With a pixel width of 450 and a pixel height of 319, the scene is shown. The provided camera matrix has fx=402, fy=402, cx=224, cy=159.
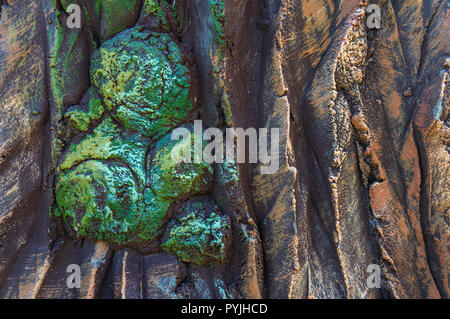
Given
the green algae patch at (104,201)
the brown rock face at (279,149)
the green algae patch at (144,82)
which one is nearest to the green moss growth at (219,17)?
the brown rock face at (279,149)

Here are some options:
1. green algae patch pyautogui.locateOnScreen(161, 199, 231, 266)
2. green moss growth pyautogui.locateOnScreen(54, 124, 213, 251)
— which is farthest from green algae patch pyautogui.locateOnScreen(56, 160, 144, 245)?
green algae patch pyautogui.locateOnScreen(161, 199, 231, 266)

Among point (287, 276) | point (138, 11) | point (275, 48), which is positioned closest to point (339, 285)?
point (287, 276)

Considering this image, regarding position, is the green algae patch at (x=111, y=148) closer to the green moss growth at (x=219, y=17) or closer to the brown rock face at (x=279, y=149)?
the brown rock face at (x=279, y=149)

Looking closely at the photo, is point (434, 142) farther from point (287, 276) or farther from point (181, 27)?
point (181, 27)

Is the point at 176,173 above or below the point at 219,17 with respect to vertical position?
below

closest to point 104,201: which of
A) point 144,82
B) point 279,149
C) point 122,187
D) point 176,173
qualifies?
point 122,187

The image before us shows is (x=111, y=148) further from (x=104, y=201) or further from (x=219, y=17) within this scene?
(x=219, y=17)
